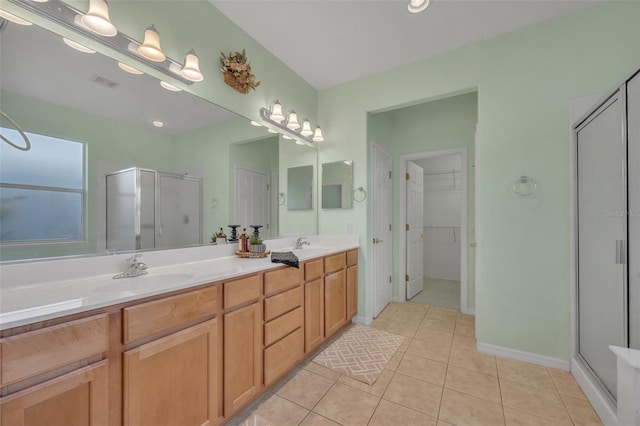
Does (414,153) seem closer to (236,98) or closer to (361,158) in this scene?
(361,158)

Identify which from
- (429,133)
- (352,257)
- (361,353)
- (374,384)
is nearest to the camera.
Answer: (374,384)

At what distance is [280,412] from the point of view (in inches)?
61.8

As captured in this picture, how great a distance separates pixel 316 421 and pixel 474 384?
4.03 feet

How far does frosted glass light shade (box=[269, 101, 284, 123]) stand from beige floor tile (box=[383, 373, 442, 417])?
250cm

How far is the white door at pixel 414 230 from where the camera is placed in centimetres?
375

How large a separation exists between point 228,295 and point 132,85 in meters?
1.42

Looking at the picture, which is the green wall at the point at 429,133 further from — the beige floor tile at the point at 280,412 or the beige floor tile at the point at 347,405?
the beige floor tile at the point at 280,412

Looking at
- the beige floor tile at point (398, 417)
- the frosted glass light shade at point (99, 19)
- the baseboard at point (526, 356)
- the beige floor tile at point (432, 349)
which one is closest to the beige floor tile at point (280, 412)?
the beige floor tile at point (398, 417)

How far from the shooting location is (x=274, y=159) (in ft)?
8.74

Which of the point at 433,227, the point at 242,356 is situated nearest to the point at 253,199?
the point at 242,356

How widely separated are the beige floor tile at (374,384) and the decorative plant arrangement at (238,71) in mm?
2531

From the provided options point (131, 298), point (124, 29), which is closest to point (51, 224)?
point (131, 298)

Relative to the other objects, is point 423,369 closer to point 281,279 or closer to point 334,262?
point 334,262

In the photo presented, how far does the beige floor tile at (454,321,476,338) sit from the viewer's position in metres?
2.65
